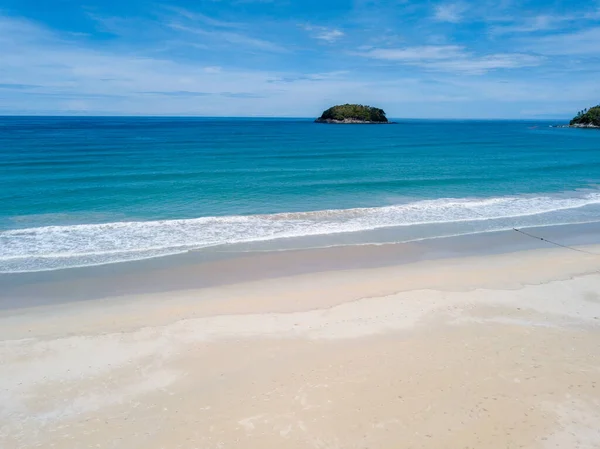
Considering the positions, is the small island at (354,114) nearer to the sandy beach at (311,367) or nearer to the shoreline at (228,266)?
the shoreline at (228,266)

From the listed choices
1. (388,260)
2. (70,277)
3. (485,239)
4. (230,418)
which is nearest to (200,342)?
(230,418)

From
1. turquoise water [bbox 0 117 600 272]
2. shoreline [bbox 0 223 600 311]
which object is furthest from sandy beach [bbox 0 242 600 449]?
turquoise water [bbox 0 117 600 272]

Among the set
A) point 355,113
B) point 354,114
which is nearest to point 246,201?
point 354,114

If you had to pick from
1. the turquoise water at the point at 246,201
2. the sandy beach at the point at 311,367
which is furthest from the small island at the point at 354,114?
the sandy beach at the point at 311,367

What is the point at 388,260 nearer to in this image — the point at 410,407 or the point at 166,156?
the point at 410,407

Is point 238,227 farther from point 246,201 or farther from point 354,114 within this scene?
point 354,114

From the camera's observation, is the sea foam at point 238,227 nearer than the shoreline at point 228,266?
No
